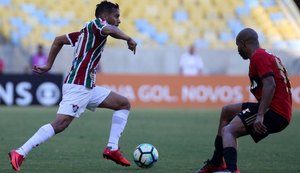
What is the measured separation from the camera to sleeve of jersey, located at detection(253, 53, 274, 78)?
25.6ft

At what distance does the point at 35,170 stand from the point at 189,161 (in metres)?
2.15

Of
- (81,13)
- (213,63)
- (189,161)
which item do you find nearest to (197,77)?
(213,63)

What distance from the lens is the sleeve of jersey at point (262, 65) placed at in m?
7.80

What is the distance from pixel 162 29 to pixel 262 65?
23.3 meters

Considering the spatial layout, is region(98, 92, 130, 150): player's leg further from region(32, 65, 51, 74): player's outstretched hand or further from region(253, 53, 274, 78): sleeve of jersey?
region(253, 53, 274, 78): sleeve of jersey

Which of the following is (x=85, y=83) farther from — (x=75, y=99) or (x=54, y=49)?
(x=54, y=49)

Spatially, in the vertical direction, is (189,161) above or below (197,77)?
below

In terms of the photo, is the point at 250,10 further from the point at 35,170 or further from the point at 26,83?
the point at 35,170

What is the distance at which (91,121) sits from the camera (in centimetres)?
1805

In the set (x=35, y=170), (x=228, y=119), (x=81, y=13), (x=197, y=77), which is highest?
Result: (x=81, y=13)

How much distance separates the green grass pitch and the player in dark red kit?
46.7 inches

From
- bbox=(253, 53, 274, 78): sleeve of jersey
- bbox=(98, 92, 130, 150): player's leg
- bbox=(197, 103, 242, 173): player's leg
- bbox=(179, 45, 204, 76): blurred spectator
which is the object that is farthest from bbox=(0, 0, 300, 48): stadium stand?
bbox=(253, 53, 274, 78): sleeve of jersey

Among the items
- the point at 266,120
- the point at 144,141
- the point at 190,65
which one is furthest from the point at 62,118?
the point at 190,65

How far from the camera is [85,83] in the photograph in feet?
30.4
